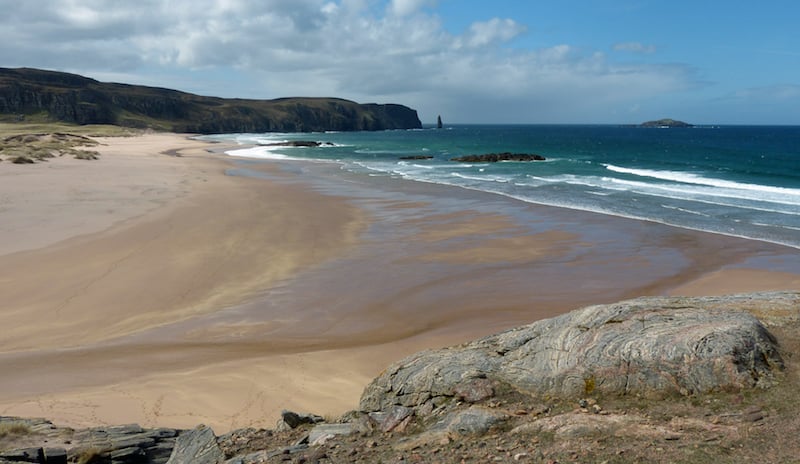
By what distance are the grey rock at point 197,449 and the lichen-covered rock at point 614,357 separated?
2.14 metres

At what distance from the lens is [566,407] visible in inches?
264

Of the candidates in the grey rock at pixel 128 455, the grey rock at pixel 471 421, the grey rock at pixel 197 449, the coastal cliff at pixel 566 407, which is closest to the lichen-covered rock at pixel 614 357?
the coastal cliff at pixel 566 407

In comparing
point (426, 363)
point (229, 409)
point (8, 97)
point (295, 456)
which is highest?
point (8, 97)

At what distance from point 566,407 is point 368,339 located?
23.2 ft

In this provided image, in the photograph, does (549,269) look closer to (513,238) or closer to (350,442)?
(513,238)

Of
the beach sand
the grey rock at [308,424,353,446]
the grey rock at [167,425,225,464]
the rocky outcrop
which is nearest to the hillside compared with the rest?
the beach sand

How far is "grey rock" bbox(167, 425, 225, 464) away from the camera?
7.18 m

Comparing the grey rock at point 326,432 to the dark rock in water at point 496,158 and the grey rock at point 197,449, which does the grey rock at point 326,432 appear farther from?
the dark rock in water at point 496,158

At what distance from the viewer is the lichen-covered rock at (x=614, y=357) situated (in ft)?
21.9

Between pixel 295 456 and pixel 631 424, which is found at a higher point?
pixel 631 424

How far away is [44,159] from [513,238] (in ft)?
142

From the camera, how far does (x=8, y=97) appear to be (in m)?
123

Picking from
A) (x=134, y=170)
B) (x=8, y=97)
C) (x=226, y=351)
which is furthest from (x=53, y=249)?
(x=8, y=97)

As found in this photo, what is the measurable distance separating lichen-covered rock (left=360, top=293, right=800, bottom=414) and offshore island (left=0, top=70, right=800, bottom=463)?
0.03 m
